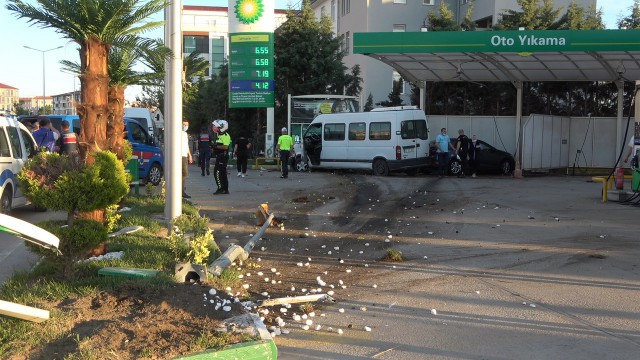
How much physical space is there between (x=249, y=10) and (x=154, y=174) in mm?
Answer: 11928

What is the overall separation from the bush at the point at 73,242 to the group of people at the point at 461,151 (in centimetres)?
1678

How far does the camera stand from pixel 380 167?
22.7 m

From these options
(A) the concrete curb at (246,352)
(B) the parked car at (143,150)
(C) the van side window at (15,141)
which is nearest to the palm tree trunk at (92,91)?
(A) the concrete curb at (246,352)

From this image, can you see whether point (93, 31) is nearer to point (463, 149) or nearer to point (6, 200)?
point (6, 200)

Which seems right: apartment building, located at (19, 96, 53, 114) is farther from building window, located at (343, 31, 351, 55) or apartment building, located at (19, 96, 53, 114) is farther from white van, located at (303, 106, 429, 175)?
white van, located at (303, 106, 429, 175)

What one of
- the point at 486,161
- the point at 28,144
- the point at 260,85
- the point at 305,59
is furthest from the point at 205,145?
the point at 305,59

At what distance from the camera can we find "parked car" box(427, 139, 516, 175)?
22.7 m

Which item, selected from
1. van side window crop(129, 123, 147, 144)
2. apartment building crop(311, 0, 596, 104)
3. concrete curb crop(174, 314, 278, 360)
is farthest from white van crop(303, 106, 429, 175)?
concrete curb crop(174, 314, 278, 360)

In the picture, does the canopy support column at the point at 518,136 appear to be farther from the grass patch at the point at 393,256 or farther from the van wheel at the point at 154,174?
the grass patch at the point at 393,256

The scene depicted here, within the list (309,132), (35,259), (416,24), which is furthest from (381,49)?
(416,24)

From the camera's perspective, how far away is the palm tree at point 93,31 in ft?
22.3

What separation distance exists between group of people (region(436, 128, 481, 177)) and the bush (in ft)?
55.1

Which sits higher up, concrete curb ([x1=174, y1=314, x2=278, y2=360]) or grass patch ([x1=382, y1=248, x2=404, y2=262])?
concrete curb ([x1=174, y1=314, x2=278, y2=360])

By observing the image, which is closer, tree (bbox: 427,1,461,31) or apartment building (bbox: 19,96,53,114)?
tree (bbox: 427,1,461,31)
